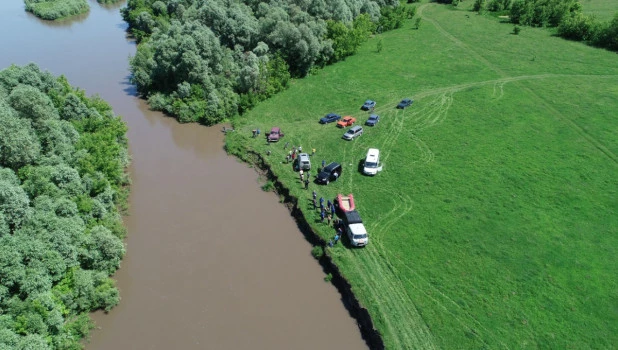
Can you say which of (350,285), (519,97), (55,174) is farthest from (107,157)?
(519,97)

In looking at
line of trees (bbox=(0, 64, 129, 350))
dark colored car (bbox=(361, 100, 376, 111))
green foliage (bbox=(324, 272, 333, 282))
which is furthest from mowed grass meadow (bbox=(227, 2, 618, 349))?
line of trees (bbox=(0, 64, 129, 350))

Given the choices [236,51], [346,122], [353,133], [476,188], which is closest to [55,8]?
[236,51]

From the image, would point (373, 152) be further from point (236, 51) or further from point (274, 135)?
point (236, 51)

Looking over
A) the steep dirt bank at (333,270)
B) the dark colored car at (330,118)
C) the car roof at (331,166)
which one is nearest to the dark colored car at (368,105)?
the dark colored car at (330,118)

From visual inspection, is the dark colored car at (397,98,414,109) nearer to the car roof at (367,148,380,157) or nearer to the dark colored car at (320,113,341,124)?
the dark colored car at (320,113,341,124)

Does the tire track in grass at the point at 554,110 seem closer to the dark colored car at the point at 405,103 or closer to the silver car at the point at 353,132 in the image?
the dark colored car at the point at 405,103

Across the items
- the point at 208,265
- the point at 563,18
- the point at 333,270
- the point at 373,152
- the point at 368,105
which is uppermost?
the point at 563,18
